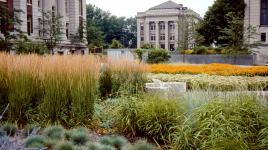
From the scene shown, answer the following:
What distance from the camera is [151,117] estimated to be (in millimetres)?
6051

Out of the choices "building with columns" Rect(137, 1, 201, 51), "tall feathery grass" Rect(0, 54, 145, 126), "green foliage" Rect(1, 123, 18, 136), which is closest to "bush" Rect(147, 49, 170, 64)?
"tall feathery grass" Rect(0, 54, 145, 126)

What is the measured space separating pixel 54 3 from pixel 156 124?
31.7m

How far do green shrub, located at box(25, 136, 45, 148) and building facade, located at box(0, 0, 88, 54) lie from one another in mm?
21678

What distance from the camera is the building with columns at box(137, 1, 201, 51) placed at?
244ft

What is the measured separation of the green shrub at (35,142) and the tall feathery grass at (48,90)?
131 centimetres

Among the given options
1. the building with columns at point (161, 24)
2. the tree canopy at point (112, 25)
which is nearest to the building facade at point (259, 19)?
the building with columns at point (161, 24)

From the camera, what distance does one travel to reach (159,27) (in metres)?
77.2

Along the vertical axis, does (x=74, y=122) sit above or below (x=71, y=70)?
below

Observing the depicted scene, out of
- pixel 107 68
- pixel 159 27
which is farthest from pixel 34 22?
pixel 159 27

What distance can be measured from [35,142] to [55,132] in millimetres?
661

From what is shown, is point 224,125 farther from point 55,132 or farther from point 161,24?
point 161,24

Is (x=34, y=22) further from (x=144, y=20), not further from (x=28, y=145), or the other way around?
(x=144, y=20)

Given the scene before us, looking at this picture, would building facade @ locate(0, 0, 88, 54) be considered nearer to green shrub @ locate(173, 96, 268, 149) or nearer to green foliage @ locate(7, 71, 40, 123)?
green foliage @ locate(7, 71, 40, 123)

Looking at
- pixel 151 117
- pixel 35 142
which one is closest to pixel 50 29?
pixel 151 117
